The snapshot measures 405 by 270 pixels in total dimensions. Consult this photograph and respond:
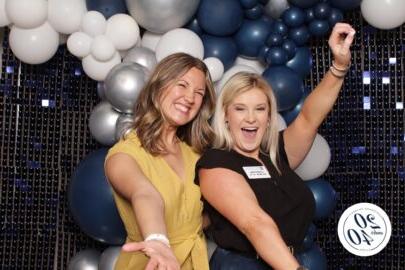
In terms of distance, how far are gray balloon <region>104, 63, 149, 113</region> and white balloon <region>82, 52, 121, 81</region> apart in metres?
0.17

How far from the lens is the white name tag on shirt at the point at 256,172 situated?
2.27m

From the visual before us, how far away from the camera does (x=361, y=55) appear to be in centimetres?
406

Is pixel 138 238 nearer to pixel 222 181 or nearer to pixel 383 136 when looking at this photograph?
pixel 222 181

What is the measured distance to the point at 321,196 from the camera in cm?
356

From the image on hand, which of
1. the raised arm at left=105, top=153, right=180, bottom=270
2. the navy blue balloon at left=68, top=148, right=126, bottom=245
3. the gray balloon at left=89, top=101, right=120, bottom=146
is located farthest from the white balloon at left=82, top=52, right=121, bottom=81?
the raised arm at left=105, top=153, right=180, bottom=270

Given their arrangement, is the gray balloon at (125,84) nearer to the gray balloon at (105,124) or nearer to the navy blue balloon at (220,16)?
the gray balloon at (105,124)

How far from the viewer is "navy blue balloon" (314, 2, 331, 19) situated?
352 centimetres

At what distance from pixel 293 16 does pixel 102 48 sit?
1.02m

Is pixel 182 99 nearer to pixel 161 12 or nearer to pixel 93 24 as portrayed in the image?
pixel 161 12

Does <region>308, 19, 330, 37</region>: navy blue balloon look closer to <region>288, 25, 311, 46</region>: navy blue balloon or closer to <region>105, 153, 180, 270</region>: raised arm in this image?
<region>288, 25, 311, 46</region>: navy blue balloon

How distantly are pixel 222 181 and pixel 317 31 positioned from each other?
1688mm

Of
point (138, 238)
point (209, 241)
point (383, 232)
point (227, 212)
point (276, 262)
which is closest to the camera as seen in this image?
point (276, 262)

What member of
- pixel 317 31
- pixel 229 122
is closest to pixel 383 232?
pixel 317 31

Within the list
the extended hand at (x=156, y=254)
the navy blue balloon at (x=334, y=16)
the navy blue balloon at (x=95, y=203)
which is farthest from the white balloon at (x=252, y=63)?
the extended hand at (x=156, y=254)
